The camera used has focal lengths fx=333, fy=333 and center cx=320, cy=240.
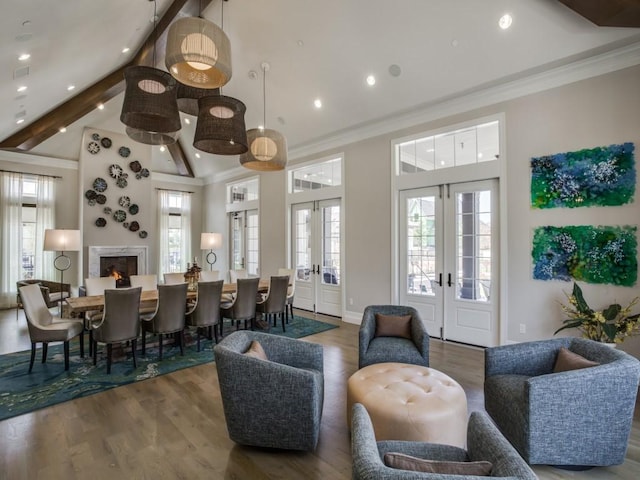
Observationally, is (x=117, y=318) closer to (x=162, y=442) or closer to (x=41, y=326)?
(x=41, y=326)

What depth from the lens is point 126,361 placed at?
407 cm

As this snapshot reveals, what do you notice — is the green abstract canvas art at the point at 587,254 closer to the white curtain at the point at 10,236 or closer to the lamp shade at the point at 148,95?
the lamp shade at the point at 148,95

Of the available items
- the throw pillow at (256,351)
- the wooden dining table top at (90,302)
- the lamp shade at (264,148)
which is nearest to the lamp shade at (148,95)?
the lamp shade at (264,148)

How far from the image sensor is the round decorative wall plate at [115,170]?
315 inches

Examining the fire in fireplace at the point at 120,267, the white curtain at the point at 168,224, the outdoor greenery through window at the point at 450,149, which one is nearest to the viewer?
the outdoor greenery through window at the point at 450,149

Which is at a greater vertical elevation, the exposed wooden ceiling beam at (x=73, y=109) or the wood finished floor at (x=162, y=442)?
the exposed wooden ceiling beam at (x=73, y=109)

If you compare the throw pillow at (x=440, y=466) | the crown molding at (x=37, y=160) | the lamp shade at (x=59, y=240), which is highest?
the crown molding at (x=37, y=160)

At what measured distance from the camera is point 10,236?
7.13 metres

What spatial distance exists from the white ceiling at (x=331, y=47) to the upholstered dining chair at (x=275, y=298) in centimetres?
298

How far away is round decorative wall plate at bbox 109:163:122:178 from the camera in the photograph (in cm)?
799

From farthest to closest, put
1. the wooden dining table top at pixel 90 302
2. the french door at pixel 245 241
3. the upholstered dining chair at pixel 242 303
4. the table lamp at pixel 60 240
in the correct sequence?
the french door at pixel 245 241 → the table lamp at pixel 60 240 → the upholstered dining chair at pixel 242 303 → the wooden dining table top at pixel 90 302

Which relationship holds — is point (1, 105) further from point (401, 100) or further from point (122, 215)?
point (401, 100)

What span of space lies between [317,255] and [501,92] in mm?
4152

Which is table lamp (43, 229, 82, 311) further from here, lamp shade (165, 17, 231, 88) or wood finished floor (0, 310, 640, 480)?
lamp shade (165, 17, 231, 88)
